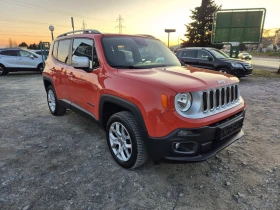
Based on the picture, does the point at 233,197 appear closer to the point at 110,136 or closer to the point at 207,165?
the point at 207,165

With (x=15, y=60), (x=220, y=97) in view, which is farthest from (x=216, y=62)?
(x=15, y=60)

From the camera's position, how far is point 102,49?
3094 millimetres

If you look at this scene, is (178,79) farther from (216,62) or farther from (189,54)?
(189,54)

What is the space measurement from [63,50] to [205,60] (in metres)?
7.82

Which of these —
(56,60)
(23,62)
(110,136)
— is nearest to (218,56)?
(56,60)

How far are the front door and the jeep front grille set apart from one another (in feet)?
5.19

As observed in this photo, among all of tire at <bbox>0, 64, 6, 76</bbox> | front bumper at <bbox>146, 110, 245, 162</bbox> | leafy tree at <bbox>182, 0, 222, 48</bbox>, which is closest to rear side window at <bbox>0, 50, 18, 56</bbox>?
tire at <bbox>0, 64, 6, 76</bbox>

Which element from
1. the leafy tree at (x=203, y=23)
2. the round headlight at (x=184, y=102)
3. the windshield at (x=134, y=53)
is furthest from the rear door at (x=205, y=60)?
the leafy tree at (x=203, y=23)

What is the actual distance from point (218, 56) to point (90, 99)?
28.5 ft

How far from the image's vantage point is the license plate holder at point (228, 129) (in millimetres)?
2367

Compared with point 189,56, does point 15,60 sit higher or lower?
lower

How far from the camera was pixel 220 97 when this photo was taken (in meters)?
2.51

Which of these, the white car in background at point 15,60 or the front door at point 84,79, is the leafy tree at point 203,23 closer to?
the white car in background at point 15,60

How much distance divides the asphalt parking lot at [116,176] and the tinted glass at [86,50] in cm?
140
